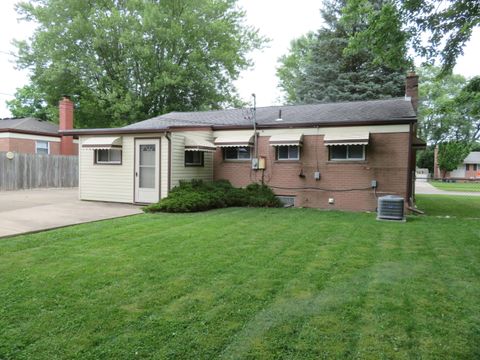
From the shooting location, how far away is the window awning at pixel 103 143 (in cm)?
Result: 1287

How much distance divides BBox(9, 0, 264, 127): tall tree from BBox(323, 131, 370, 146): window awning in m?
15.8

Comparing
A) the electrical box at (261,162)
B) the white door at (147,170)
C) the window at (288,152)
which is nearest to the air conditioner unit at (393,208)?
the window at (288,152)

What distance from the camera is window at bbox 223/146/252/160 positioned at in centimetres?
1400

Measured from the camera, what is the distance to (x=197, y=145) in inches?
496

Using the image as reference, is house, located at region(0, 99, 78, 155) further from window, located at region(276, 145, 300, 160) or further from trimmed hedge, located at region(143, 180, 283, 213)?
window, located at region(276, 145, 300, 160)

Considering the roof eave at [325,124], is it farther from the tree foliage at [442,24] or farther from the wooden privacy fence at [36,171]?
the wooden privacy fence at [36,171]

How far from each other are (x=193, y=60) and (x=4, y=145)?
13471mm

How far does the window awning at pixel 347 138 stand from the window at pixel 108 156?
723cm

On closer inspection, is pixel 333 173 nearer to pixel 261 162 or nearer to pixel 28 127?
pixel 261 162

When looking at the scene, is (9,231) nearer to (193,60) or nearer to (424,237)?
(424,237)

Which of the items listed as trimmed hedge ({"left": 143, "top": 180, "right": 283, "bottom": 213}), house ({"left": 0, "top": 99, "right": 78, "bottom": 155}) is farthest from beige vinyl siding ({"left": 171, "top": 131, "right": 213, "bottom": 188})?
house ({"left": 0, "top": 99, "right": 78, "bottom": 155})

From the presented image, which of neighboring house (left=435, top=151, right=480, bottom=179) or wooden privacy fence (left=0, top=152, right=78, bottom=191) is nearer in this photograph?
wooden privacy fence (left=0, top=152, right=78, bottom=191)

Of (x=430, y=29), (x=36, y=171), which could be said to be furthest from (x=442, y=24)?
(x=36, y=171)

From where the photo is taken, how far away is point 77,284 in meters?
4.43
